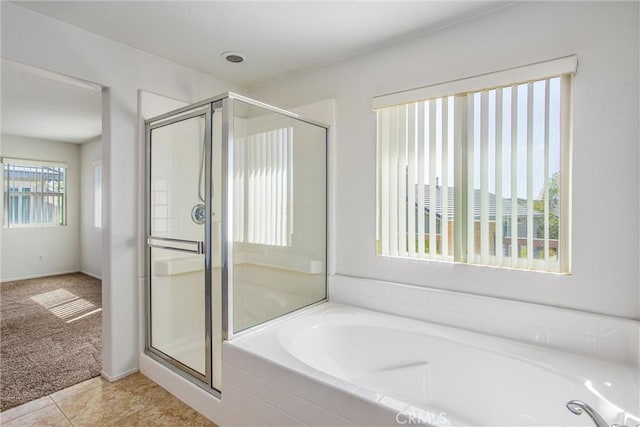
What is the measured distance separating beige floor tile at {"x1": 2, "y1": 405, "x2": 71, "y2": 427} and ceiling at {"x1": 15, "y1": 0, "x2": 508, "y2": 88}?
7.70 ft

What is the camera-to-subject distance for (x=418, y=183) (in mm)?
2227

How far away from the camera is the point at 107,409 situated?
2051mm

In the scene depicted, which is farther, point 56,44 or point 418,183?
point 418,183

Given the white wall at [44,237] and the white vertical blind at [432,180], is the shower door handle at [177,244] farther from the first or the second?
the white wall at [44,237]

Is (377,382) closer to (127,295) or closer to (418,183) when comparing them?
(418,183)

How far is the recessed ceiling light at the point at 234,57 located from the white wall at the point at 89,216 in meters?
4.21

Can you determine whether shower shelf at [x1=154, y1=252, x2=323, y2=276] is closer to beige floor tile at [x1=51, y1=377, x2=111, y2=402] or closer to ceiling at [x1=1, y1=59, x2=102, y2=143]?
beige floor tile at [x1=51, y1=377, x2=111, y2=402]

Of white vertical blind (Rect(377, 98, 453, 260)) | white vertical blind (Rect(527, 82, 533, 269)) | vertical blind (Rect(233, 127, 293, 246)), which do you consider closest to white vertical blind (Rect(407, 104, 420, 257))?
white vertical blind (Rect(377, 98, 453, 260))

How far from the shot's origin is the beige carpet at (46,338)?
7.66ft

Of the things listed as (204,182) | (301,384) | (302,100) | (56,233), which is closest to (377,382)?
(301,384)

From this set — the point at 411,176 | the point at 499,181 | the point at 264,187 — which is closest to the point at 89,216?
the point at 264,187

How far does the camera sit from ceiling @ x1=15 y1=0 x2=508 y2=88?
6.15ft

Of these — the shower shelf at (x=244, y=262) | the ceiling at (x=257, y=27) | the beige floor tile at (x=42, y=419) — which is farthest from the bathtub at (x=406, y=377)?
the ceiling at (x=257, y=27)

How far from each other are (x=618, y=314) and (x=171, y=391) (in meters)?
2.59
